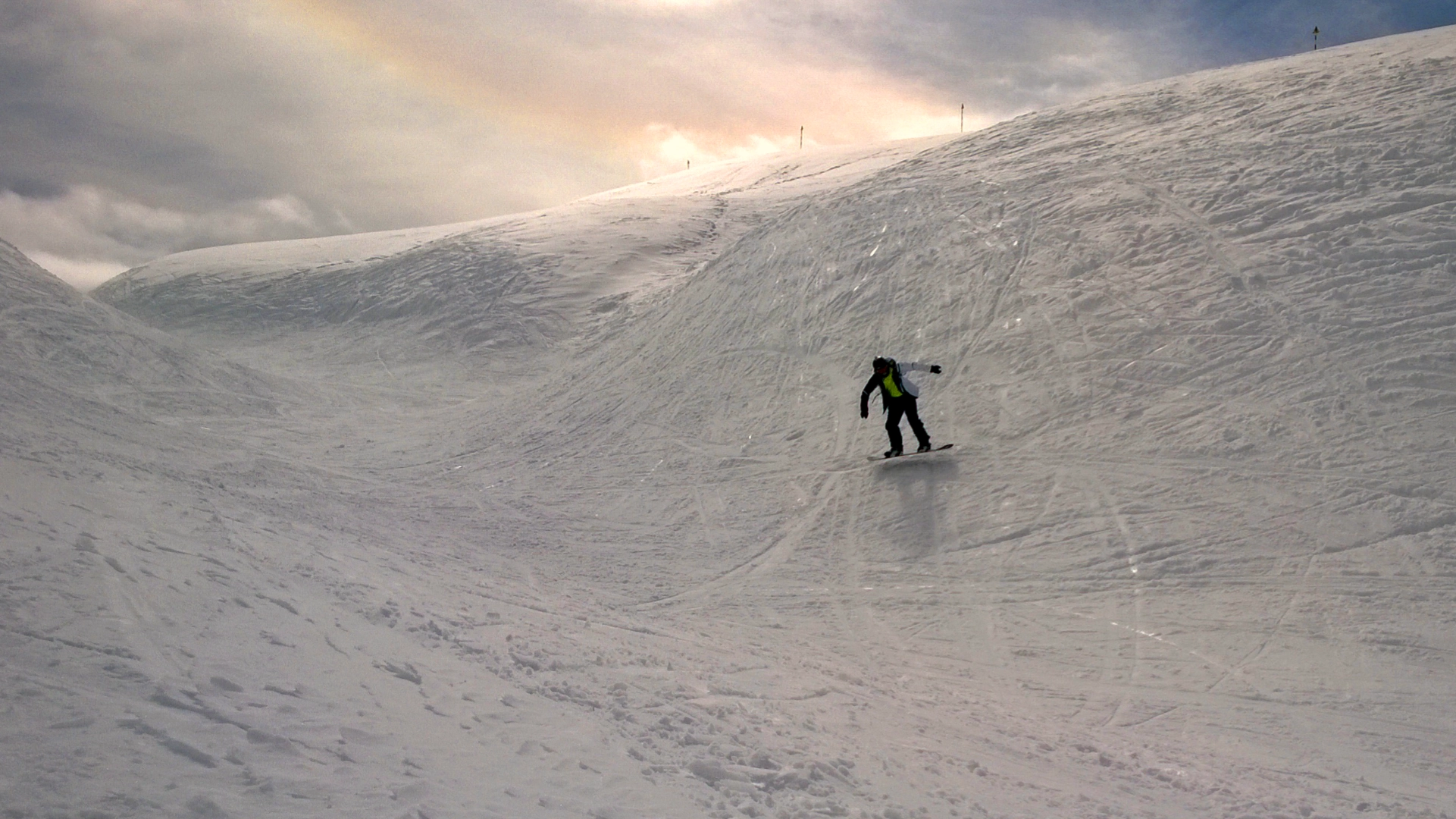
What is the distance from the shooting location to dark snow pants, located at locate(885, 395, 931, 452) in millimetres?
13336

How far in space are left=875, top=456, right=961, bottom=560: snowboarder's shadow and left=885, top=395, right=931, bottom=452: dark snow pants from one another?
0.29 metres

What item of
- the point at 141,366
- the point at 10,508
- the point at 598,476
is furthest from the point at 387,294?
the point at 10,508

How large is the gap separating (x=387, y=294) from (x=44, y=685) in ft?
97.7

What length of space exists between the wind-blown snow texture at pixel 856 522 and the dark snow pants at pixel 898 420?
52 cm

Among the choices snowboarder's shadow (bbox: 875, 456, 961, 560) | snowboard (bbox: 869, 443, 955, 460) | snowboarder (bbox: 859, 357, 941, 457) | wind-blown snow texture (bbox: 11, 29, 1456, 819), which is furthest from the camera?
snowboard (bbox: 869, 443, 955, 460)

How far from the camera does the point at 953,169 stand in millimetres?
22172

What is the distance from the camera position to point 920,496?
12.9m

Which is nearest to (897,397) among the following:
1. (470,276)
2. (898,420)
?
(898,420)

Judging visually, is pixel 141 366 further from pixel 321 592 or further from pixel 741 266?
pixel 321 592

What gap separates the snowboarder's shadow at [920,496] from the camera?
1195 cm

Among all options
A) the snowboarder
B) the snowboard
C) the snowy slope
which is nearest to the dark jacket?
the snowboarder

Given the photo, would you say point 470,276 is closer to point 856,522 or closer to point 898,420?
point 898,420

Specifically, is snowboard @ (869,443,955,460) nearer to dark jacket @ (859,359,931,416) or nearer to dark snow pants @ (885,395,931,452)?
dark snow pants @ (885,395,931,452)

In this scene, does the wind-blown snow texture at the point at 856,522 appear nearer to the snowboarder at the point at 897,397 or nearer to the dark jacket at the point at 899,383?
the snowboarder at the point at 897,397
